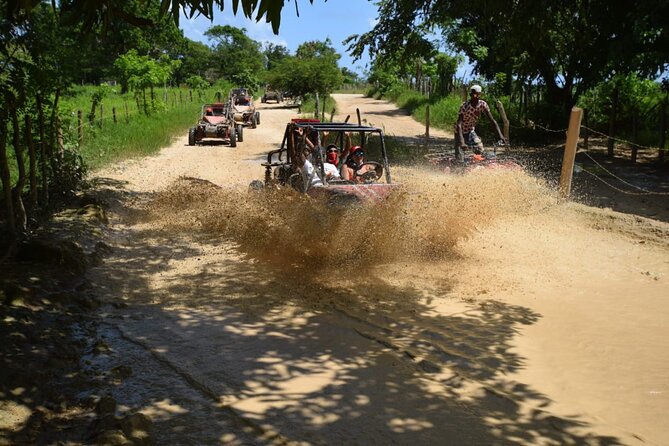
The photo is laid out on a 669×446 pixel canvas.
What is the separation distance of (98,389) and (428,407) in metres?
2.31

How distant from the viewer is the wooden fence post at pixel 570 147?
10.4m

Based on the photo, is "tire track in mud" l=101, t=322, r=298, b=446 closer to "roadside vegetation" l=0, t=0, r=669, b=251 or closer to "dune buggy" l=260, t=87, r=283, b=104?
"roadside vegetation" l=0, t=0, r=669, b=251

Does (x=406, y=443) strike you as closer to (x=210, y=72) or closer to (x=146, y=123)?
(x=146, y=123)

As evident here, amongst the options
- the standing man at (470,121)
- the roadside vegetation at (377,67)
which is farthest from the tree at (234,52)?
the standing man at (470,121)

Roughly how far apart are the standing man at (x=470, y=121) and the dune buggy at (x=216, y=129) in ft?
37.3

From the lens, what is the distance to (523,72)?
73.8 feet

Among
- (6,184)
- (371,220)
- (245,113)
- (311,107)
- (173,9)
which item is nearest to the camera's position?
(173,9)

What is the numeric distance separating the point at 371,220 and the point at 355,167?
131 centimetres

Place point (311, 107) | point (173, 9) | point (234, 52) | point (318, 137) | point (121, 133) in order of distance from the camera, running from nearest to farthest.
A: point (173, 9) < point (318, 137) < point (121, 133) < point (311, 107) < point (234, 52)

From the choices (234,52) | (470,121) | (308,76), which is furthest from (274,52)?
(470,121)

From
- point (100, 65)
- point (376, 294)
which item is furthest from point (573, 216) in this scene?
point (100, 65)

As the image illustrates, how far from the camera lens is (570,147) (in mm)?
10500

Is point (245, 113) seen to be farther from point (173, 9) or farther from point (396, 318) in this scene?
point (173, 9)

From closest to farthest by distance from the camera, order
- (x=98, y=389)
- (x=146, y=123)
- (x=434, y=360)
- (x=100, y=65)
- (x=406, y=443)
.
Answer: (x=406, y=443)
(x=98, y=389)
(x=434, y=360)
(x=146, y=123)
(x=100, y=65)
